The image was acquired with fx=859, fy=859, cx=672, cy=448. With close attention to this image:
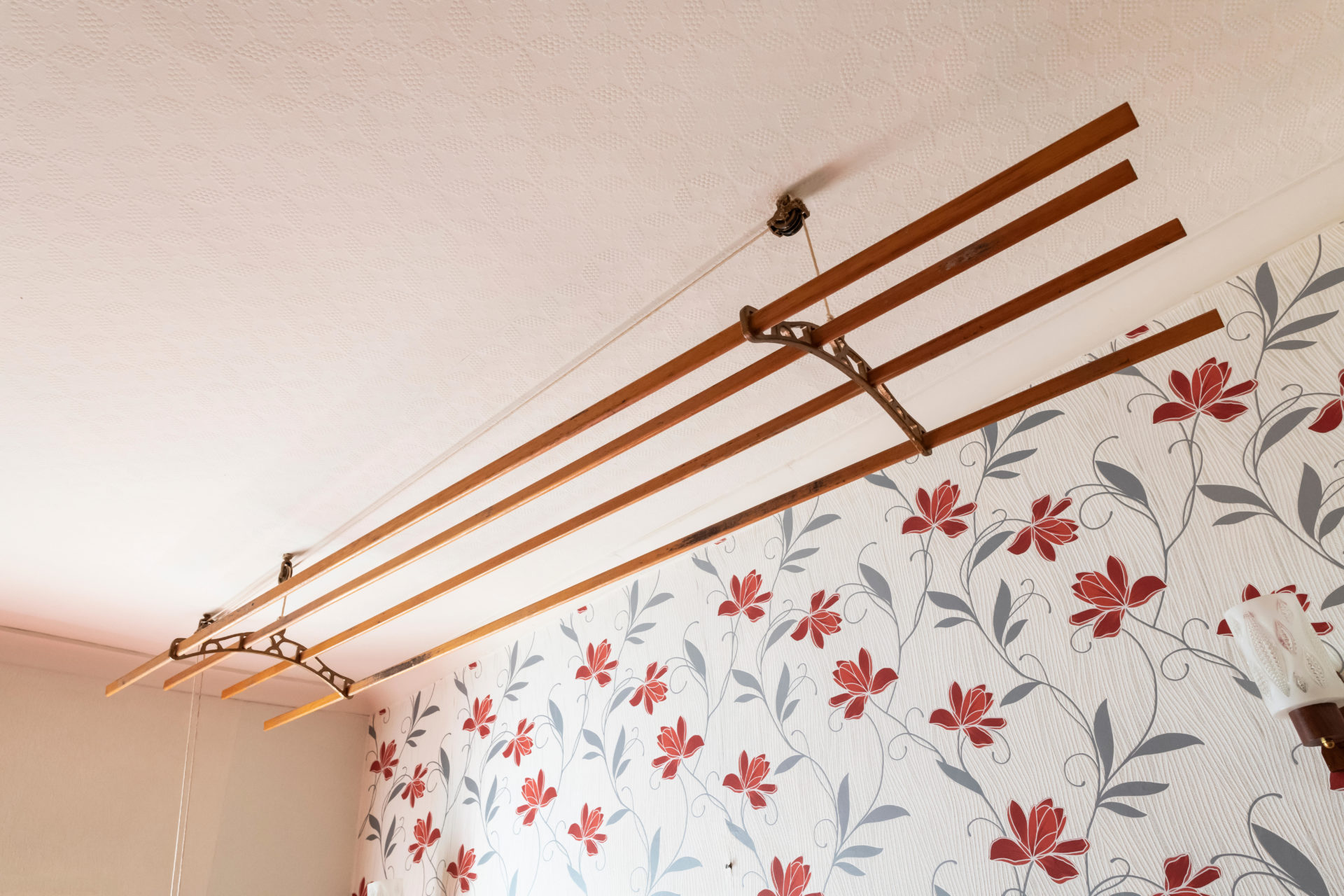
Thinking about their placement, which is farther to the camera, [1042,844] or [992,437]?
[992,437]

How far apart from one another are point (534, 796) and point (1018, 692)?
1523 millimetres

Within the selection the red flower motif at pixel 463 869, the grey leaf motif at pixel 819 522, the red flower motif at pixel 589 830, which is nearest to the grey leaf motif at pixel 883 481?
the grey leaf motif at pixel 819 522

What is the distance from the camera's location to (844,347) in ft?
4.09

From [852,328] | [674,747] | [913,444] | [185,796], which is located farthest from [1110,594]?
[185,796]

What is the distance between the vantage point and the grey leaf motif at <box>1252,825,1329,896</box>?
1235 millimetres

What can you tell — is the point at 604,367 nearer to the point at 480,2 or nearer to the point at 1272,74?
the point at 480,2

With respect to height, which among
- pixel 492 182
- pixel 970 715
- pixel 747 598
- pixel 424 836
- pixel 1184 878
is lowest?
pixel 1184 878

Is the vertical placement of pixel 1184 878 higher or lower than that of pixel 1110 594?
lower

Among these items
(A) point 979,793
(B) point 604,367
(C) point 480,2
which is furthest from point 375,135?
(A) point 979,793

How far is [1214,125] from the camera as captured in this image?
1381 millimetres

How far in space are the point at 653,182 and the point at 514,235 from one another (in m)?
0.25

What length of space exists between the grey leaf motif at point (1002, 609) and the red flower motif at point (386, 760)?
2390mm

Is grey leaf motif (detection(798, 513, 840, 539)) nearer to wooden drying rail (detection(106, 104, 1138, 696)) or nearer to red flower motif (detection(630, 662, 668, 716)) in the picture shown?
red flower motif (detection(630, 662, 668, 716))

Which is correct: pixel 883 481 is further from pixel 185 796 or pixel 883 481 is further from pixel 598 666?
pixel 185 796
